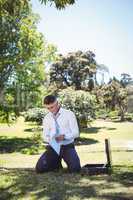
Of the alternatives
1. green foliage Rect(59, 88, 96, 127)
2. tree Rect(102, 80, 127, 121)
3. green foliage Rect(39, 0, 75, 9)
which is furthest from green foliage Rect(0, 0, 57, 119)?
tree Rect(102, 80, 127, 121)

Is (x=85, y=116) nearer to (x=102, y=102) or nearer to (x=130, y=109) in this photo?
(x=102, y=102)

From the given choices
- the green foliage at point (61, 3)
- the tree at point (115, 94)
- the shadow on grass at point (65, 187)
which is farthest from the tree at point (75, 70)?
the shadow on grass at point (65, 187)

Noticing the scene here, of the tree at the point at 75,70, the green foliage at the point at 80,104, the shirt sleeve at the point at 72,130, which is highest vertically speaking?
the tree at the point at 75,70

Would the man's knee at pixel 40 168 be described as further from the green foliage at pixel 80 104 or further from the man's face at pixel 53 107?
the green foliage at pixel 80 104

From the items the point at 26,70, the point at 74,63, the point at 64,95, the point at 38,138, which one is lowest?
the point at 38,138

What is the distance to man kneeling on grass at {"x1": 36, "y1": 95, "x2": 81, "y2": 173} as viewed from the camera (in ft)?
27.1

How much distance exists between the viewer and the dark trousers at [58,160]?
26.9 feet

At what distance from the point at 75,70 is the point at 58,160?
47595 millimetres

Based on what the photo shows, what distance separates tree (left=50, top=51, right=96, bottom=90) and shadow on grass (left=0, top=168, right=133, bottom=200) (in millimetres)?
47714

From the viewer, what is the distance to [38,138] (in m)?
28.9

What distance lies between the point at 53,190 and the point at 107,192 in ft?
3.28

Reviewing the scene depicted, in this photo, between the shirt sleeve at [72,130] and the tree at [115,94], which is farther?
the tree at [115,94]

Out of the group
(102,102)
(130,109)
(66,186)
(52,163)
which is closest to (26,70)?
(52,163)

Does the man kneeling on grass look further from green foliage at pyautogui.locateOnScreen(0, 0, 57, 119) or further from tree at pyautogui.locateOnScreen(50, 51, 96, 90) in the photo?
tree at pyautogui.locateOnScreen(50, 51, 96, 90)
